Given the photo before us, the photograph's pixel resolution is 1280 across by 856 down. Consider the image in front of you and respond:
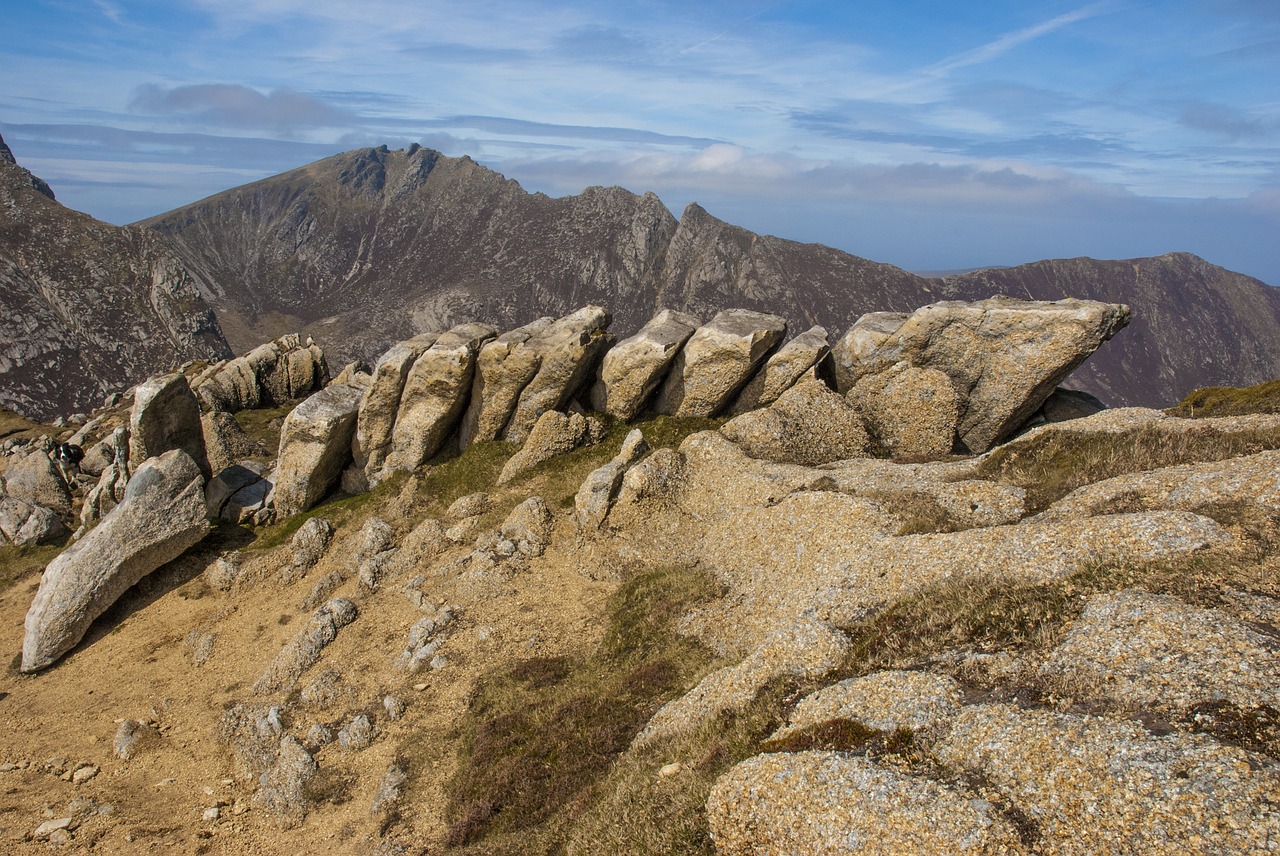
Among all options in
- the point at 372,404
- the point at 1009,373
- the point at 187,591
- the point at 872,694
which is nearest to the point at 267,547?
the point at 187,591

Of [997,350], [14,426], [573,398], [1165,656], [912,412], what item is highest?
[997,350]

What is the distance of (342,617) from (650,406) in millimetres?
19090

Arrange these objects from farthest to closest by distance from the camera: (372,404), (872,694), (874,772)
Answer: (372,404) → (872,694) → (874,772)

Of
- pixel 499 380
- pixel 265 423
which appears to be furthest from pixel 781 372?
pixel 265 423

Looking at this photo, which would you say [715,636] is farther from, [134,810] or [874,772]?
[134,810]

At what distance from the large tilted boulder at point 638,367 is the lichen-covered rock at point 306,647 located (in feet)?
55.1

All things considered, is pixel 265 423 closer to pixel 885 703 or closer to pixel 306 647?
pixel 306 647

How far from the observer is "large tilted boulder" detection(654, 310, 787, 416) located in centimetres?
3594

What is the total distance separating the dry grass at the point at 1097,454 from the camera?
71.2 ft

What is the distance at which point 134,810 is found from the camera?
21156 millimetres

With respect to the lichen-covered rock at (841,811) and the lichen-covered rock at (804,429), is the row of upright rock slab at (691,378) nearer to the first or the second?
the lichen-covered rock at (804,429)

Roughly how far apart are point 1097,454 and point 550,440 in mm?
24303

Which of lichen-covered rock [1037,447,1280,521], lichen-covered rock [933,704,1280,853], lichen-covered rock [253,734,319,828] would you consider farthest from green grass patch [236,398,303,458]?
lichen-covered rock [933,704,1280,853]

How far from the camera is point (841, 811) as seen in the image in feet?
37.4
